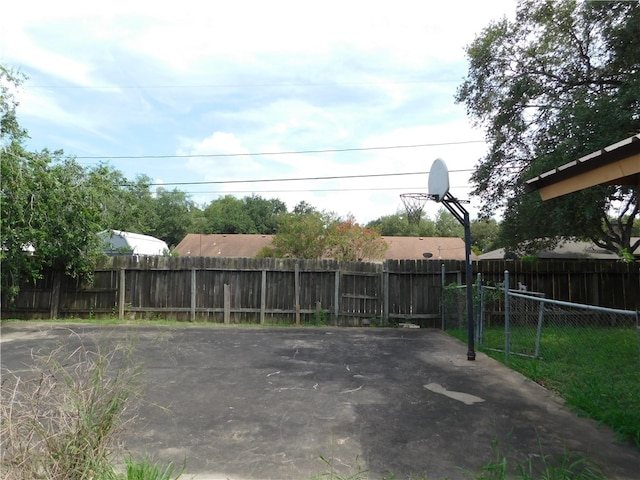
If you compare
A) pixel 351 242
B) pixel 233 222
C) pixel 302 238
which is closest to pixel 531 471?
pixel 302 238

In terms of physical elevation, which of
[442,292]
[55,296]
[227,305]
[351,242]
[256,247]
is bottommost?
[227,305]

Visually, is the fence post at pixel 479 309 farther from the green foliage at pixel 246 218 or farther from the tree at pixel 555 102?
the green foliage at pixel 246 218

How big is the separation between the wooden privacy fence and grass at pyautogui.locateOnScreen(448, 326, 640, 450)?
8.60ft

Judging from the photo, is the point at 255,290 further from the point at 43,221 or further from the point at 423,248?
the point at 423,248

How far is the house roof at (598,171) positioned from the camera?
11.2 feet

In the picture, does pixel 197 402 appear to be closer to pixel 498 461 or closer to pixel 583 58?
pixel 498 461

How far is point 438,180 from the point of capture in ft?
22.7

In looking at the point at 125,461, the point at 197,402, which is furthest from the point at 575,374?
the point at 125,461

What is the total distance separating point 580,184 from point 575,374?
3.03 metres

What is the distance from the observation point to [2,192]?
9219 mm

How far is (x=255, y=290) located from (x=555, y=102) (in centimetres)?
1013

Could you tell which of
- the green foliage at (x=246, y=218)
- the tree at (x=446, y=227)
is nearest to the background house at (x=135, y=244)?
the green foliage at (x=246, y=218)

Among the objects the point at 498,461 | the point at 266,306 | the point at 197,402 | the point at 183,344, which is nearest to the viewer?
the point at 498,461

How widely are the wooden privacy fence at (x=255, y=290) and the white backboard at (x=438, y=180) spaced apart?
178 inches
